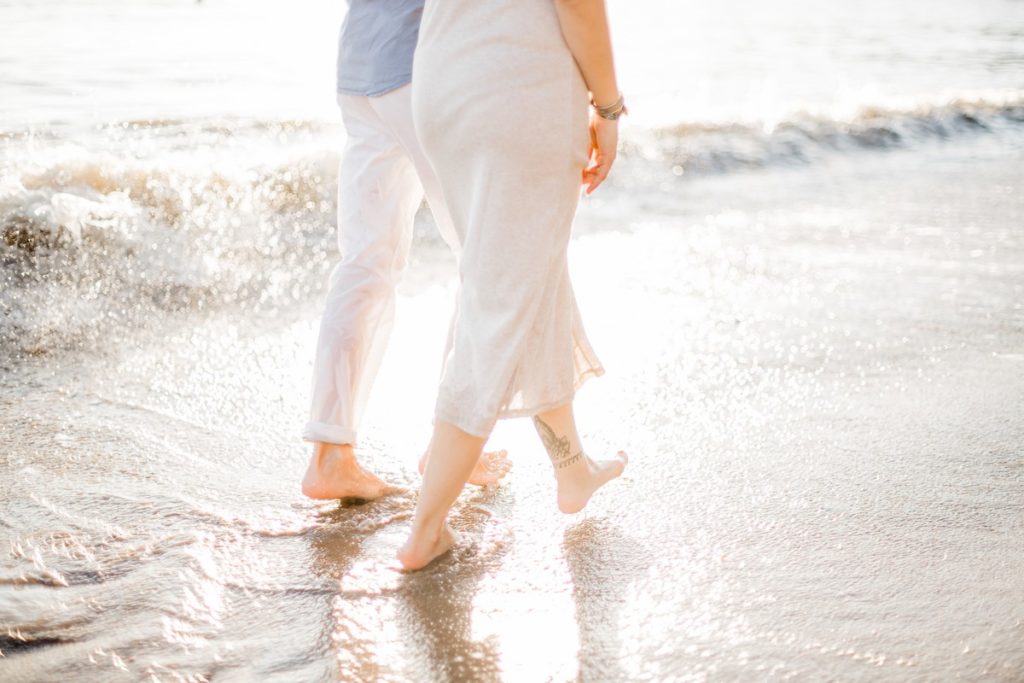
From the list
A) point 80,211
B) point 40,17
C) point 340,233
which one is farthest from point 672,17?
point 340,233

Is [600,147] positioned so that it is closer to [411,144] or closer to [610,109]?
[610,109]

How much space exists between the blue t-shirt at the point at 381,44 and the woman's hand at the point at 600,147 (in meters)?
0.51

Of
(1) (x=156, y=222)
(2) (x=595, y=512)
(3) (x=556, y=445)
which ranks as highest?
(3) (x=556, y=445)

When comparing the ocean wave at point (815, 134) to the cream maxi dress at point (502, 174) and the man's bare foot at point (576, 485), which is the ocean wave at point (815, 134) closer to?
the man's bare foot at point (576, 485)

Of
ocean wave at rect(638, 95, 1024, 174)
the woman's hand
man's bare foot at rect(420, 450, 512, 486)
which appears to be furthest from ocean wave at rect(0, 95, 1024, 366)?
the woman's hand

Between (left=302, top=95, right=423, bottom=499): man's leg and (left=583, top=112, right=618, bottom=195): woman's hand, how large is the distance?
0.58 m

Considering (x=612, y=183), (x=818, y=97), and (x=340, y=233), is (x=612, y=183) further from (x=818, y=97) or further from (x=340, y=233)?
(x=818, y=97)

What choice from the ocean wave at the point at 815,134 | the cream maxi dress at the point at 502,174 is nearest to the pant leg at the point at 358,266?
the cream maxi dress at the point at 502,174

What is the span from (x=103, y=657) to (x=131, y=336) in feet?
7.85

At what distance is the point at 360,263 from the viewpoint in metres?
2.81

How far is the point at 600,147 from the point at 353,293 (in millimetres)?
833

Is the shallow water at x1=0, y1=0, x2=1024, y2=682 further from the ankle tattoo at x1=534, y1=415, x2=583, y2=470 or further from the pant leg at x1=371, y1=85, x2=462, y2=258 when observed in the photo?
the pant leg at x1=371, y1=85, x2=462, y2=258

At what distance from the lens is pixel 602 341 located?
432cm

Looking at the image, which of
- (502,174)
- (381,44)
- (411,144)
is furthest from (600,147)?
(381,44)
